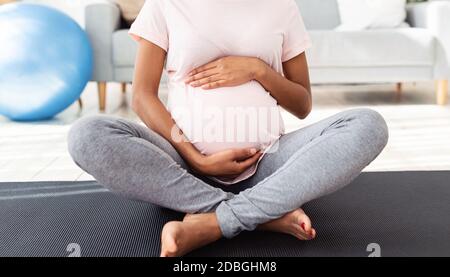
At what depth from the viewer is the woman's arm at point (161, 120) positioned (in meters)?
1.04

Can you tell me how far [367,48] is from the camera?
2.98 metres

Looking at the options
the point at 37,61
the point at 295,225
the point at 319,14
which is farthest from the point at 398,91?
the point at 295,225

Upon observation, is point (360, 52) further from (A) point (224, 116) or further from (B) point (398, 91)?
(A) point (224, 116)

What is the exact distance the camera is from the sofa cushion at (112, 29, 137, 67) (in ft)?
9.57

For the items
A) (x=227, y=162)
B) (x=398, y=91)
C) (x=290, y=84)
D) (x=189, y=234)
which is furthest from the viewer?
(x=398, y=91)

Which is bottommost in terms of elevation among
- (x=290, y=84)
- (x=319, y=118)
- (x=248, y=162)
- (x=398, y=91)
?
(x=398, y=91)

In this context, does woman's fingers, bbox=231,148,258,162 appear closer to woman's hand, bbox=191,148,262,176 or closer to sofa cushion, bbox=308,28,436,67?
woman's hand, bbox=191,148,262,176

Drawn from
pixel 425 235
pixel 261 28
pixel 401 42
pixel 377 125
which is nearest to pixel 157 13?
pixel 261 28

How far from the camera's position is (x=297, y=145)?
1075 millimetres

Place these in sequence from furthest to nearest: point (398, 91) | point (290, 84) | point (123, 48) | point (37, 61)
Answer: point (398, 91) < point (123, 48) < point (37, 61) < point (290, 84)

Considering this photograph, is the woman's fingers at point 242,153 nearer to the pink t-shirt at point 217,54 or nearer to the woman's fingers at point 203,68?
the pink t-shirt at point 217,54

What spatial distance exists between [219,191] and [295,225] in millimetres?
156

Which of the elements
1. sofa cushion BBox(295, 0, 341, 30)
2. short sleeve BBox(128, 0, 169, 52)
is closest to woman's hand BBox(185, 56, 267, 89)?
short sleeve BBox(128, 0, 169, 52)

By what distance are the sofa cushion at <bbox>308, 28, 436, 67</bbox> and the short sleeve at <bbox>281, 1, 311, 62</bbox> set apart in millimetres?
1828
